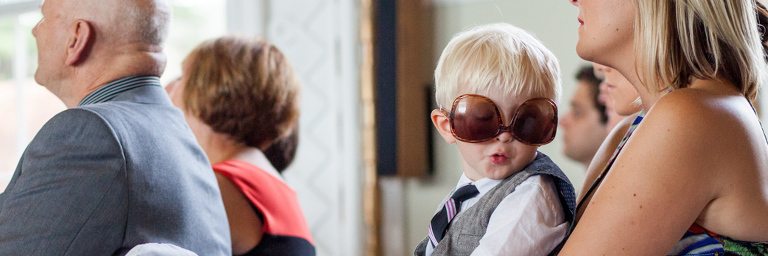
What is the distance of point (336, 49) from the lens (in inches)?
200

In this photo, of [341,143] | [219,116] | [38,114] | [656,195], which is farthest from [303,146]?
[656,195]

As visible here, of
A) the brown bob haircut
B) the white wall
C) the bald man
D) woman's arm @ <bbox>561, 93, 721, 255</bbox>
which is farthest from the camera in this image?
the white wall

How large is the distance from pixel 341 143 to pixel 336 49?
2.34 feet

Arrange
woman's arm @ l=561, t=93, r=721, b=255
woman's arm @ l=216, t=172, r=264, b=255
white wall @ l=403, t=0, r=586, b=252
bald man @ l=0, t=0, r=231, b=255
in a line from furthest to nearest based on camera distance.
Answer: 1. white wall @ l=403, t=0, r=586, b=252
2. woman's arm @ l=216, t=172, r=264, b=255
3. bald man @ l=0, t=0, r=231, b=255
4. woman's arm @ l=561, t=93, r=721, b=255

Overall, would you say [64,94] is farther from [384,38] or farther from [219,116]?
[384,38]

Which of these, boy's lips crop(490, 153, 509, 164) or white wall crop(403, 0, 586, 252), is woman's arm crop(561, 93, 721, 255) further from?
white wall crop(403, 0, 586, 252)

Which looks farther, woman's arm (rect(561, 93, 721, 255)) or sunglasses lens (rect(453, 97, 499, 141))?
sunglasses lens (rect(453, 97, 499, 141))

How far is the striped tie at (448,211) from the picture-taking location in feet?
4.18

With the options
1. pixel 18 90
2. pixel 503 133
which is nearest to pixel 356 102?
pixel 18 90

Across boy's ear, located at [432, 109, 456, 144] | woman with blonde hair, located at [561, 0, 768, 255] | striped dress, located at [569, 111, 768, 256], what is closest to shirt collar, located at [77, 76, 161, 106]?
boy's ear, located at [432, 109, 456, 144]

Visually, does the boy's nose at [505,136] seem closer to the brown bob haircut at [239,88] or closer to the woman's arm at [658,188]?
the woman's arm at [658,188]

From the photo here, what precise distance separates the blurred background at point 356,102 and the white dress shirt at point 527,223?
3.41 meters

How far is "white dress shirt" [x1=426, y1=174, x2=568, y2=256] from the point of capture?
43.4 inches

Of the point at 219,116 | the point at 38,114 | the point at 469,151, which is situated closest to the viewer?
the point at 469,151
